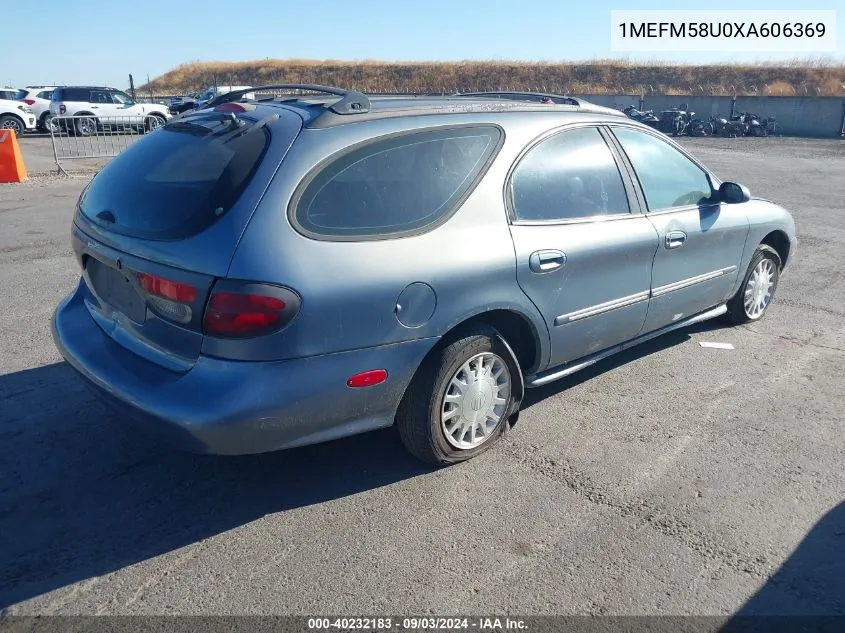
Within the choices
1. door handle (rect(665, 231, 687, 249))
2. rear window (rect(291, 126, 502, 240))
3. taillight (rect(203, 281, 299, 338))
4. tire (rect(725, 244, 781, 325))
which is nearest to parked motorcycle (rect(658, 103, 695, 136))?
tire (rect(725, 244, 781, 325))

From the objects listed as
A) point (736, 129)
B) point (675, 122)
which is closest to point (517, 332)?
point (675, 122)

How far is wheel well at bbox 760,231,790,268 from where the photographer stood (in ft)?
19.5

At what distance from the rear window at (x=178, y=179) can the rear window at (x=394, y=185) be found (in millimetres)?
321

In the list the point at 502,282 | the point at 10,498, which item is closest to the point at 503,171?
the point at 502,282

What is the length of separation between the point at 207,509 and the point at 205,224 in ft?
4.29

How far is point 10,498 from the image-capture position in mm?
3264

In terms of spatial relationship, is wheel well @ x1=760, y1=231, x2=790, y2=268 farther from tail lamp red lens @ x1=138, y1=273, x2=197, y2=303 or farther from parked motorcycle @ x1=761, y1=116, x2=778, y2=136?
parked motorcycle @ x1=761, y1=116, x2=778, y2=136

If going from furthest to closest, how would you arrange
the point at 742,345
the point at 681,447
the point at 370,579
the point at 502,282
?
the point at 742,345, the point at 681,447, the point at 502,282, the point at 370,579

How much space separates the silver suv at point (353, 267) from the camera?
287cm

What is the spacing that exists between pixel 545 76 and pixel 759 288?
69.2 meters

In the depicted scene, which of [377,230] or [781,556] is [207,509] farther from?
[781,556]

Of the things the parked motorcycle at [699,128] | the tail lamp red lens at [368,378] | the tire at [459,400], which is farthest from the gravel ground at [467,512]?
the parked motorcycle at [699,128]

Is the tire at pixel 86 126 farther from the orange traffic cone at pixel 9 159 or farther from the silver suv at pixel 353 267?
the silver suv at pixel 353 267
